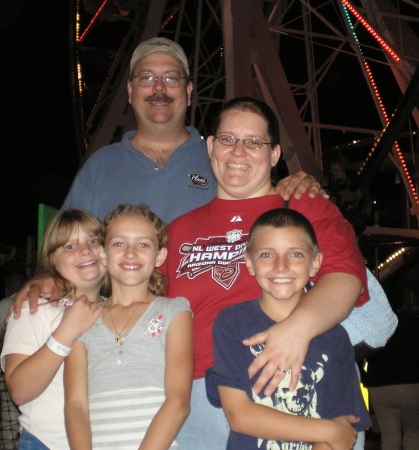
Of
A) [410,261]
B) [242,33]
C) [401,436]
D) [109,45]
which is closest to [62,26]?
[109,45]

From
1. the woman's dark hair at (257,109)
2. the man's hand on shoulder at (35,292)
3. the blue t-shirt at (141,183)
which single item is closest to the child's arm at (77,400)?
the man's hand on shoulder at (35,292)

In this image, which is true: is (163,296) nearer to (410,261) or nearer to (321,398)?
(321,398)

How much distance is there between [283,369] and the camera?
1.87m

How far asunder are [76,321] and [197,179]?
1181 millimetres

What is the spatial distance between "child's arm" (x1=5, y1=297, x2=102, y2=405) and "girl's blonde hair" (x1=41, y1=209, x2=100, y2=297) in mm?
425

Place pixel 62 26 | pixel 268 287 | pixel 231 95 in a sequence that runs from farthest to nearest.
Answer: pixel 62 26 < pixel 231 95 < pixel 268 287

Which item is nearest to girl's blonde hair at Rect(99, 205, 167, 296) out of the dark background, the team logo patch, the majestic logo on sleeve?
the majestic logo on sleeve

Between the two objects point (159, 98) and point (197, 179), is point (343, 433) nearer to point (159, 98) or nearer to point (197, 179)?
point (197, 179)

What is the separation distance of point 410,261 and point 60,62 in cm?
1600

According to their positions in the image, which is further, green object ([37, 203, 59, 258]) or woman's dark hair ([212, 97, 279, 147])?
green object ([37, 203, 59, 258])

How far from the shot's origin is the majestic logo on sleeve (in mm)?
2203

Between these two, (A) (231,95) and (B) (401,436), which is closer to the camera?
(B) (401,436)

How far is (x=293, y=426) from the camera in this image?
1.85 meters

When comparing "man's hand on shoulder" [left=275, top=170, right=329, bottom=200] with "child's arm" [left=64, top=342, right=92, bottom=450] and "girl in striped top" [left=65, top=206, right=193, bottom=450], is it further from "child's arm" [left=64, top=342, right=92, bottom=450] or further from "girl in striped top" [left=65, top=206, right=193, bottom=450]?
"child's arm" [left=64, top=342, right=92, bottom=450]
